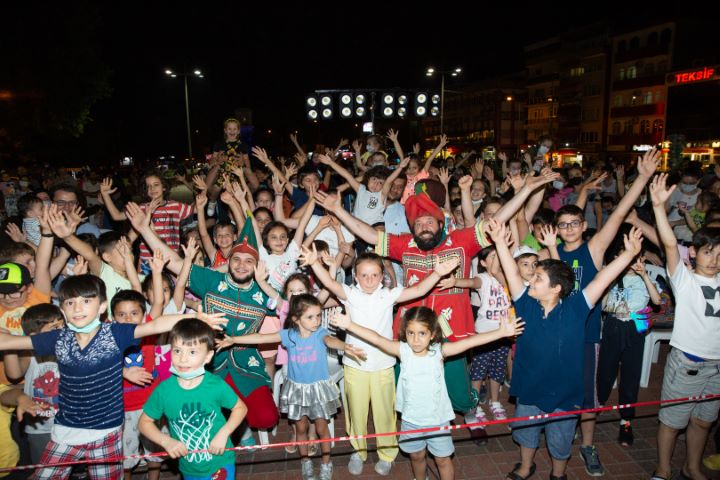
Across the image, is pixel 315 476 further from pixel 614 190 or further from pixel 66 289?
pixel 614 190

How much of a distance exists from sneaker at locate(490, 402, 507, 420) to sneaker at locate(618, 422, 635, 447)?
1.04m

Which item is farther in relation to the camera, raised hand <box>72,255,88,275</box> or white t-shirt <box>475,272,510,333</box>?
white t-shirt <box>475,272,510,333</box>

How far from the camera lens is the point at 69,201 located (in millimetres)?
5488

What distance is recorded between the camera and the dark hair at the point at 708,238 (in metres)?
3.59

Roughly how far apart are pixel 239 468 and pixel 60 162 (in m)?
30.2

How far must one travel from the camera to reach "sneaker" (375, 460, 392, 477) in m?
4.07

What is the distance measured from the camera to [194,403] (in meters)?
3.02

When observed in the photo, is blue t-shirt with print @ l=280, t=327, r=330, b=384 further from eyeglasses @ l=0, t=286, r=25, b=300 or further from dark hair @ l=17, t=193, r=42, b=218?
dark hair @ l=17, t=193, r=42, b=218

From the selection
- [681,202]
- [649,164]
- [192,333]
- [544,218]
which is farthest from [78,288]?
[681,202]

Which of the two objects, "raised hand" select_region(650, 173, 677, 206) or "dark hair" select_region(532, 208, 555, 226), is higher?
"raised hand" select_region(650, 173, 677, 206)

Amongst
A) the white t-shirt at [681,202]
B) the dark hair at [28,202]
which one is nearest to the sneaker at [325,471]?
the dark hair at [28,202]

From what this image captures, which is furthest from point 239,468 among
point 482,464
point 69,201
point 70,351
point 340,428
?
point 69,201

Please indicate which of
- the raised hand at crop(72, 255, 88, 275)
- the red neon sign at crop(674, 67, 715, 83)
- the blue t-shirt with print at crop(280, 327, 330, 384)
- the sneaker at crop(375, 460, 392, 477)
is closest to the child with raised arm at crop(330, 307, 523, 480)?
the blue t-shirt with print at crop(280, 327, 330, 384)

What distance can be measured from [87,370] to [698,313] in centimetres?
444
